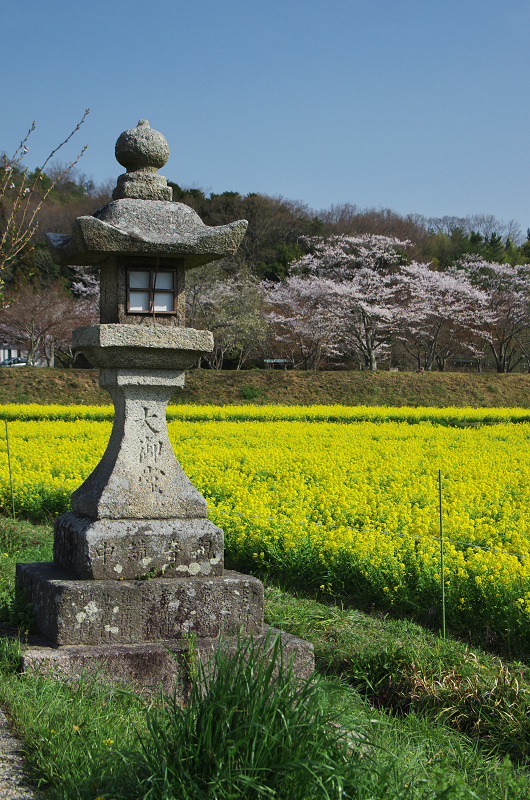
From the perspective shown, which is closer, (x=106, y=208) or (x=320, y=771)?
(x=320, y=771)

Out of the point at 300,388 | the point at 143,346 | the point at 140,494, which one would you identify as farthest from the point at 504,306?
the point at 140,494

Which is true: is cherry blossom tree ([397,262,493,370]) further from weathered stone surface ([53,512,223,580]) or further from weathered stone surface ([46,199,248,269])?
weathered stone surface ([53,512,223,580])

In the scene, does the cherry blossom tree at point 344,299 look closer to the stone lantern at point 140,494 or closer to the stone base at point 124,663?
the stone lantern at point 140,494

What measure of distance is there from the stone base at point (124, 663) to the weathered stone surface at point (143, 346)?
5.46 ft

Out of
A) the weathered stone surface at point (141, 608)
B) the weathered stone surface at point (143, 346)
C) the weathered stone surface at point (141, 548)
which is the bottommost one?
the weathered stone surface at point (141, 608)

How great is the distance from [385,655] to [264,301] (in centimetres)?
3338

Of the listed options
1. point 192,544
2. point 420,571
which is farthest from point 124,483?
point 420,571

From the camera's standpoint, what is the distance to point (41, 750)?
2.85 metres

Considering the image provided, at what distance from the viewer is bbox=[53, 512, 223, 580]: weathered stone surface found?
414 centimetres

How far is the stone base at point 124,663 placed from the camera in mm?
3668

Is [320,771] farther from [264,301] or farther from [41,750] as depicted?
[264,301]

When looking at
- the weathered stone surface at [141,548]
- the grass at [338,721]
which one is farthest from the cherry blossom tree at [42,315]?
the grass at [338,721]

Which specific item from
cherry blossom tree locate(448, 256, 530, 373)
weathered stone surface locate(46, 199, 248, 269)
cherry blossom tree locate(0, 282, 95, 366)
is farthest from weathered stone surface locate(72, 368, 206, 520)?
cherry blossom tree locate(448, 256, 530, 373)

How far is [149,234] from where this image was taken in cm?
439
